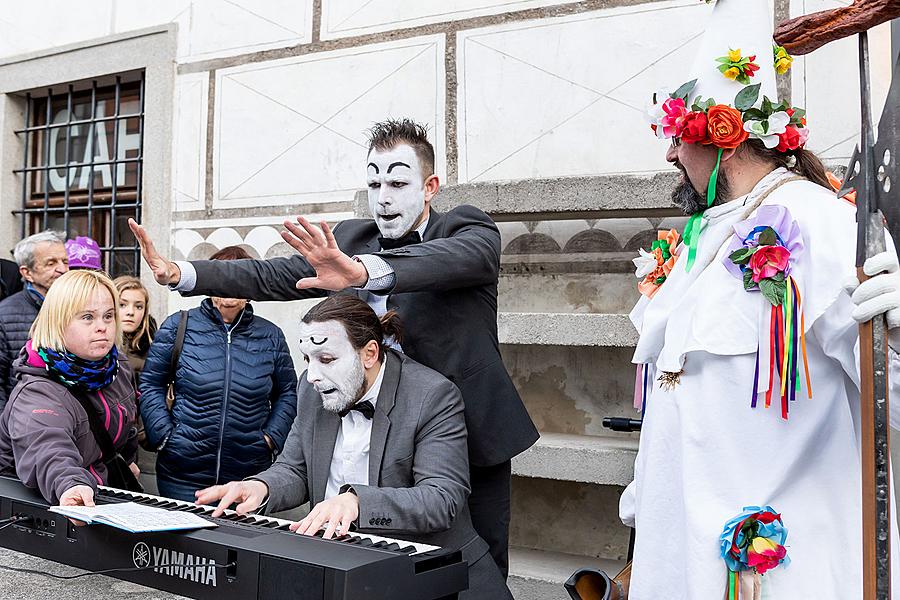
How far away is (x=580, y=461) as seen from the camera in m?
3.71

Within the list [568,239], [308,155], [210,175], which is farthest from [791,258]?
[210,175]

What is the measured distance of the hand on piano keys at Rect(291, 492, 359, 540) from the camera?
2.25 metres

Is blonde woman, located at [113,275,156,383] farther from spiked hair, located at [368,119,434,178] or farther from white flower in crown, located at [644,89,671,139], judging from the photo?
white flower in crown, located at [644,89,671,139]

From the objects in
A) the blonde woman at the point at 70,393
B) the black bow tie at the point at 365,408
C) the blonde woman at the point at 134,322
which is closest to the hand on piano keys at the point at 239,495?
the black bow tie at the point at 365,408

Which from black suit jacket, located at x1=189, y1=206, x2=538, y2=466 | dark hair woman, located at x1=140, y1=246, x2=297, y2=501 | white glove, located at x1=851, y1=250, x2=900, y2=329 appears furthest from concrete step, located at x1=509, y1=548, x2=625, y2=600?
white glove, located at x1=851, y1=250, x2=900, y2=329

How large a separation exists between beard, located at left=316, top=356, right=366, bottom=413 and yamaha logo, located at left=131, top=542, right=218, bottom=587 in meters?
0.60

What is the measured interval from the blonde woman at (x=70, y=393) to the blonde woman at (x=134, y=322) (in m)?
1.22

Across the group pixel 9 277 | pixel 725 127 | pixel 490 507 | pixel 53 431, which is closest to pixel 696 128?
pixel 725 127

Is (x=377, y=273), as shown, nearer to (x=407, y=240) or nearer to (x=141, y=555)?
(x=407, y=240)

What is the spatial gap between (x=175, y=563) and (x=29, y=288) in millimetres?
2310

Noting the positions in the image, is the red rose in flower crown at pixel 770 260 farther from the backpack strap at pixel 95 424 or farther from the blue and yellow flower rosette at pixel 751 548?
the backpack strap at pixel 95 424

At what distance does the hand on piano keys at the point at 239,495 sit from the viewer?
251 cm

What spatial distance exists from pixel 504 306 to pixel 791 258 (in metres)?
2.47

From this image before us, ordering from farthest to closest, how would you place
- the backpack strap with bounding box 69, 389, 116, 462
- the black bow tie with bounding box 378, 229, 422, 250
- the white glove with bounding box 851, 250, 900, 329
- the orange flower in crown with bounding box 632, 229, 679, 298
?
the backpack strap with bounding box 69, 389, 116, 462
the black bow tie with bounding box 378, 229, 422, 250
the orange flower in crown with bounding box 632, 229, 679, 298
the white glove with bounding box 851, 250, 900, 329
